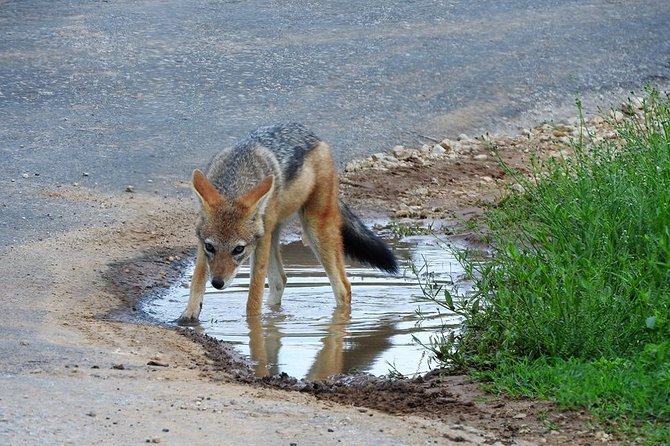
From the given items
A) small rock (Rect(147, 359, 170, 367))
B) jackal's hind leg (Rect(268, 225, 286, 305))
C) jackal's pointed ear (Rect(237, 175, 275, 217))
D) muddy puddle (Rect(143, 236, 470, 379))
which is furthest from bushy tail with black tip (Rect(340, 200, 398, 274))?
small rock (Rect(147, 359, 170, 367))

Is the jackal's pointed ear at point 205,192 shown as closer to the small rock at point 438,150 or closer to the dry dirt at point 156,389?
the dry dirt at point 156,389

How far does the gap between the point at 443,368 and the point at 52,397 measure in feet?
7.57

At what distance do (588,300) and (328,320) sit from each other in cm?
280

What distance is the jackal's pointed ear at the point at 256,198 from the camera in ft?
28.3

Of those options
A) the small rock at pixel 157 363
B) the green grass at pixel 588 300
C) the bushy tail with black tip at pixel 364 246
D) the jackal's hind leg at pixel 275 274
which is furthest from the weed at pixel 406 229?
the small rock at pixel 157 363

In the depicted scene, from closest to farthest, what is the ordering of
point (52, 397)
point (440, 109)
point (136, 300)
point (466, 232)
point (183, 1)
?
point (52, 397), point (136, 300), point (466, 232), point (440, 109), point (183, 1)

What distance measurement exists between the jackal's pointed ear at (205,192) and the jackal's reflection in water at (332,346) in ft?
2.86

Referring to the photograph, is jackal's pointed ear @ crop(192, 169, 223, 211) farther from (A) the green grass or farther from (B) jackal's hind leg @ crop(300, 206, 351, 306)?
(A) the green grass

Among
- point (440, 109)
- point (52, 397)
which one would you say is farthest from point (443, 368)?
point (440, 109)

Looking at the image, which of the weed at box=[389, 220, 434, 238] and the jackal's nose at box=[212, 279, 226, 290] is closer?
the jackal's nose at box=[212, 279, 226, 290]

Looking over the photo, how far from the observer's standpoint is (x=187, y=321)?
339 inches

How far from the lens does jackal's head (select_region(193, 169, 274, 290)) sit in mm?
8594

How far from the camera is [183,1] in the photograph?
61.1 ft

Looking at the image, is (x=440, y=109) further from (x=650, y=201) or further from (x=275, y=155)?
(x=650, y=201)
